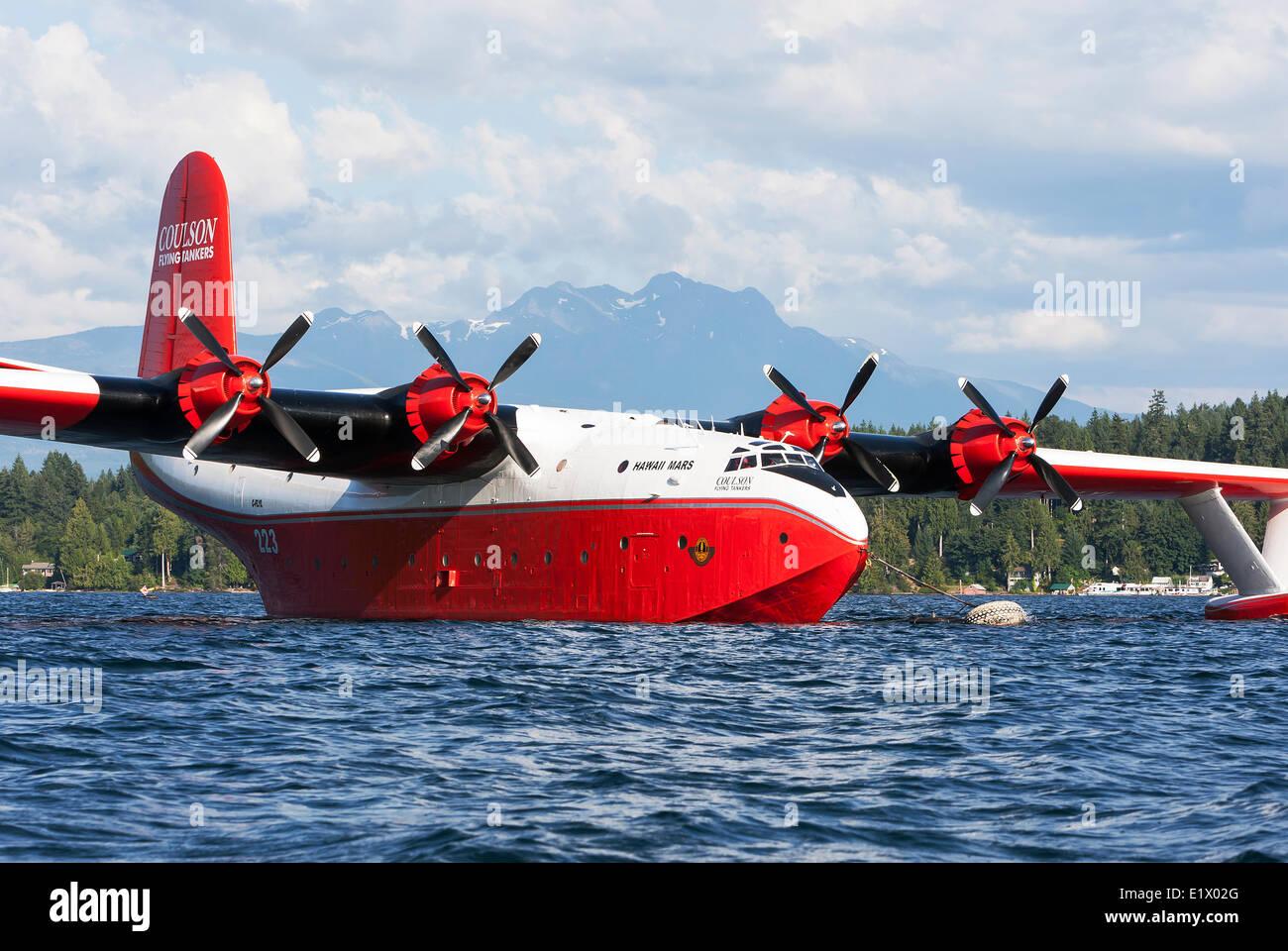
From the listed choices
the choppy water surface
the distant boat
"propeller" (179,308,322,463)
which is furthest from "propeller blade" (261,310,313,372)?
the distant boat

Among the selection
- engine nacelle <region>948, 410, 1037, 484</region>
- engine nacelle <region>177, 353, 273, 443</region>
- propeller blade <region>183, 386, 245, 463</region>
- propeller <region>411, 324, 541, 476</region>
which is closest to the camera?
propeller blade <region>183, 386, 245, 463</region>

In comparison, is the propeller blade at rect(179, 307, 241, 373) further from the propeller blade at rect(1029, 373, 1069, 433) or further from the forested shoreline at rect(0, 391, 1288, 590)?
the forested shoreline at rect(0, 391, 1288, 590)

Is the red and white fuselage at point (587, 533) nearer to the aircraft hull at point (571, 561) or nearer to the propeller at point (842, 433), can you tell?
the aircraft hull at point (571, 561)

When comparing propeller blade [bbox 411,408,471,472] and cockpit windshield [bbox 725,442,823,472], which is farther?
cockpit windshield [bbox 725,442,823,472]

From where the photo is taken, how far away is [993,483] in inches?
1248

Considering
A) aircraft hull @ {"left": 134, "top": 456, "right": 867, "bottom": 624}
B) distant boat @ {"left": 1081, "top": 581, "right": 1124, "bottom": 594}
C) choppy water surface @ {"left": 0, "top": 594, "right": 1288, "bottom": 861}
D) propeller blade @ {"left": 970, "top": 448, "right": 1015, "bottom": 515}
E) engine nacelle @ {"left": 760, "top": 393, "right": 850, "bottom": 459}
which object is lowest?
distant boat @ {"left": 1081, "top": 581, "right": 1124, "bottom": 594}

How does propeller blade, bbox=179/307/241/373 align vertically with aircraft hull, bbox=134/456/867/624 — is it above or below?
above

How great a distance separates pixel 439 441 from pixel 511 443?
211 centimetres

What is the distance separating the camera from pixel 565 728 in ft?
42.9

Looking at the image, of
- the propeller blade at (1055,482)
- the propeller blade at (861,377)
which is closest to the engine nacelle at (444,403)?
the propeller blade at (861,377)

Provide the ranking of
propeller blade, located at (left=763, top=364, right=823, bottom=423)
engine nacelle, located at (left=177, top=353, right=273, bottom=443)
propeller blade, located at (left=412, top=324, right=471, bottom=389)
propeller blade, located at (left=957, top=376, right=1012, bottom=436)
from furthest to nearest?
propeller blade, located at (left=957, top=376, right=1012, bottom=436)
propeller blade, located at (left=763, top=364, right=823, bottom=423)
propeller blade, located at (left=412, top=324, right=471, bottom=389)
engine nacelle, located at (left=177, top=353, right=273, bottom=443)

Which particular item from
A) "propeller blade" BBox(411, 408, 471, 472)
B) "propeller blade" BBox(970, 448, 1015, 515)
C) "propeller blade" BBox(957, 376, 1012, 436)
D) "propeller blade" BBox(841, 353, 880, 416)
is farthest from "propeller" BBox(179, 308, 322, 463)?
"propeller blade" BBox(970, 448, 1015, 515)

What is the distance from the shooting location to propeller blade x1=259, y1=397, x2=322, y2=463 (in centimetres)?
2441

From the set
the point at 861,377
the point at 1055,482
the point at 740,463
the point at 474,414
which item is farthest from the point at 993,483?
the point at 474,414
